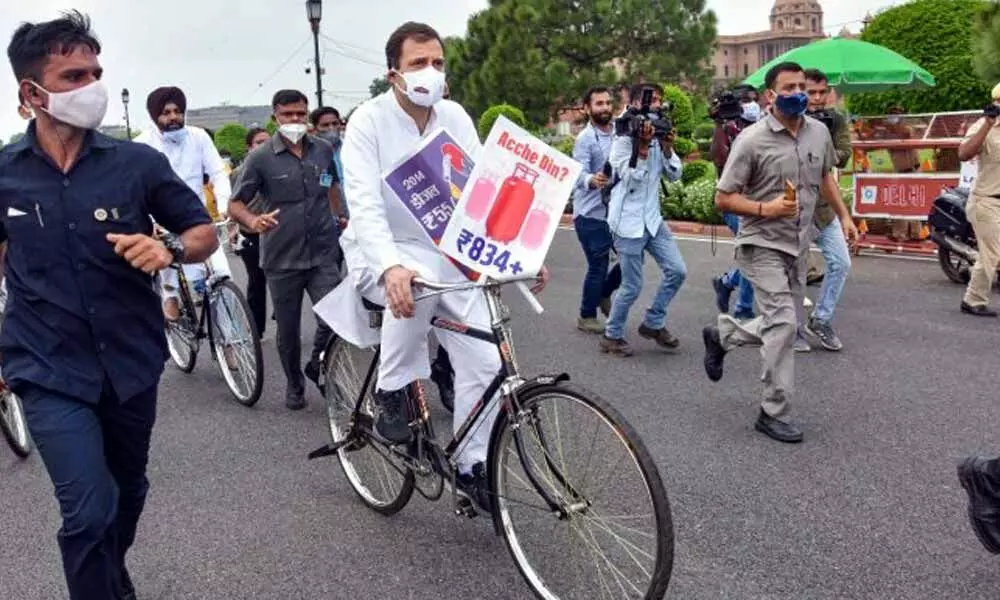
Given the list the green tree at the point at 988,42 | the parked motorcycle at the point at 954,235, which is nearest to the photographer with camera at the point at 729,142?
the parked motorcycle at the point at 954,235

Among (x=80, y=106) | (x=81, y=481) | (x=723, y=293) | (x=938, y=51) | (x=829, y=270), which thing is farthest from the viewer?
(x=938, y=51)

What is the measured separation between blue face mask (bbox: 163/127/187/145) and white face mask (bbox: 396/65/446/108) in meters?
3.74

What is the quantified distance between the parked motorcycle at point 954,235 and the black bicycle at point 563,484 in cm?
658

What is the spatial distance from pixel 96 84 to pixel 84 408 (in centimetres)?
95

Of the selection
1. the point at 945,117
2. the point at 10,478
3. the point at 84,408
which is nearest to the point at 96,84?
the point at 84,408

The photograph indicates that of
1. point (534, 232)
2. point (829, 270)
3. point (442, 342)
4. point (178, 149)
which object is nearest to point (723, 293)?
point (829, 270)

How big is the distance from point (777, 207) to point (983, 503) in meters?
1.98

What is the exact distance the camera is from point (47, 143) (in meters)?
2.84

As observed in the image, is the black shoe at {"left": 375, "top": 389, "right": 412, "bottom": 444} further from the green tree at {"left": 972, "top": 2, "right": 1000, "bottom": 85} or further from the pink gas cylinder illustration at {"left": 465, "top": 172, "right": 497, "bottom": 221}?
the green tree at {"left": 972, "top": 2, "right": 1000, "bottom": 85}

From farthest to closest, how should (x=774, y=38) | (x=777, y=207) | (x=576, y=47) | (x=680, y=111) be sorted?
(x=774, y=38) → (x=576, y=47) → (x=680, y=111) → (x=777, y=207)

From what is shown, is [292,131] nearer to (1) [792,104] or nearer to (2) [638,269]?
(2) [638,269]

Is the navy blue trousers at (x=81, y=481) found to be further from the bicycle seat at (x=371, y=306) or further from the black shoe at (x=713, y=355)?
the black shoe at (x=713, y=355)

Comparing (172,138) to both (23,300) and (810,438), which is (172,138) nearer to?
(23,300)

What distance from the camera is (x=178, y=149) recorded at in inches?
267
